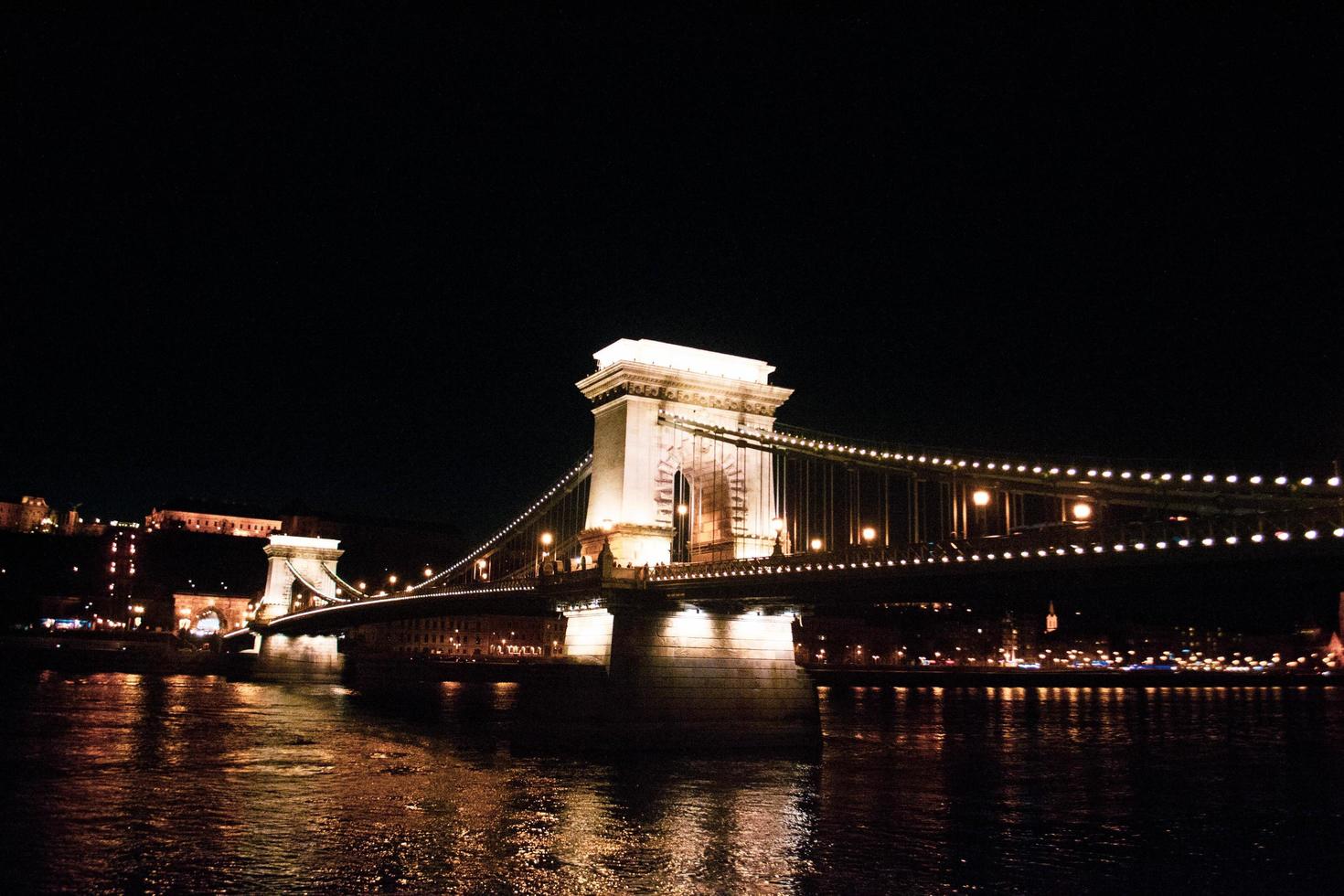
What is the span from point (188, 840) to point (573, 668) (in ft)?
44.5

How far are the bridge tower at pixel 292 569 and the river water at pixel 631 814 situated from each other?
48840 mm

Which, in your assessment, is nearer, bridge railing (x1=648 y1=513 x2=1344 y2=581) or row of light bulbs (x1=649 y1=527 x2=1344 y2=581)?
bridge railing (x1=648 y1=513 x2=1344 y2=581)

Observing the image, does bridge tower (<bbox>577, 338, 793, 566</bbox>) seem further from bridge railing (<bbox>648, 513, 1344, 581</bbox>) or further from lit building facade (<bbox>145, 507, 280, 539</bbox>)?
lit building facade (<bbox>145, 507, 280, 539</bbox>)

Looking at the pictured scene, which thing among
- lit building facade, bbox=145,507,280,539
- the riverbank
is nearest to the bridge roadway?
the riverbank

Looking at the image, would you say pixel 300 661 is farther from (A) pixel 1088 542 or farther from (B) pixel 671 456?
(A) pixel 1088 542

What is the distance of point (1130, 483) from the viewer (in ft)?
62.2

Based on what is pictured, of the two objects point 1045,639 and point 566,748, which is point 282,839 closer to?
point 566,748

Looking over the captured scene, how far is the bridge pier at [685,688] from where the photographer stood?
30.1m

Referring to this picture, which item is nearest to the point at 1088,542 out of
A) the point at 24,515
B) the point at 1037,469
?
the point at 1037,469

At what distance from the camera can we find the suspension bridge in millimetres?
18000

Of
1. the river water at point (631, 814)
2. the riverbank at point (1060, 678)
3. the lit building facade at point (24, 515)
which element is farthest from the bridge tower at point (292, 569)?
the lit building facade at point (24, 515)

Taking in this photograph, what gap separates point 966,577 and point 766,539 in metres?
13.2

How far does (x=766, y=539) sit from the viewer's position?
35469mm

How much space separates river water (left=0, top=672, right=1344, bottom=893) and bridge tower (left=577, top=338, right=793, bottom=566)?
23.3 ft
